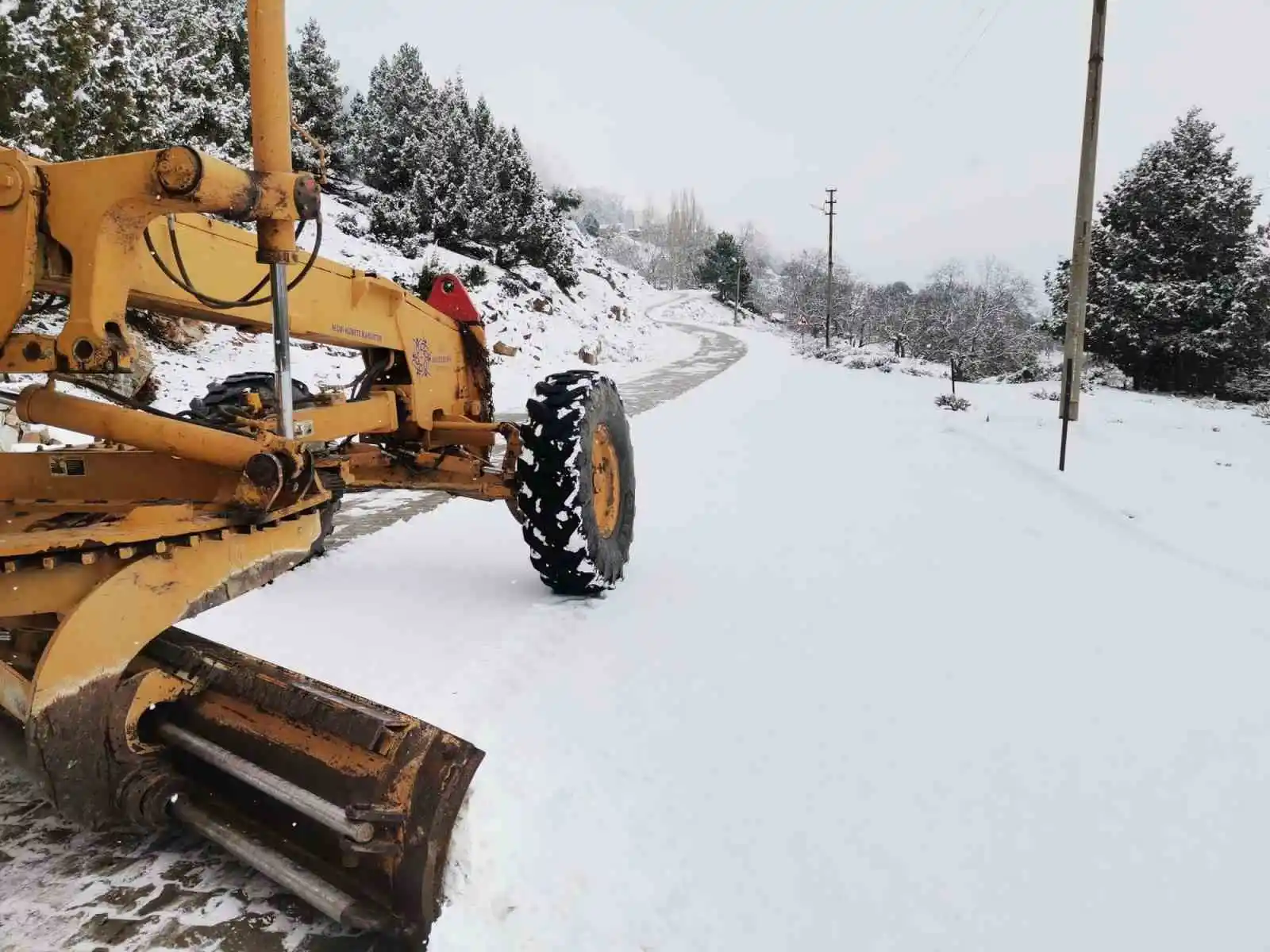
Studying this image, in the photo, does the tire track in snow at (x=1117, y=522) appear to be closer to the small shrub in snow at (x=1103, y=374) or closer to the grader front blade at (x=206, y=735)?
the grader front blade at (x=206, y=735)

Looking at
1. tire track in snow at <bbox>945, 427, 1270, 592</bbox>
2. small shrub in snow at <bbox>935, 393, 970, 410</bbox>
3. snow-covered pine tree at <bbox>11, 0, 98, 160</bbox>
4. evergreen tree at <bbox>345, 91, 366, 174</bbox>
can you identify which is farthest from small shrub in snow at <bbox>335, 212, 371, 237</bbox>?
tire track in snow at <bbox>945, 427, 1270, 592</bbox>

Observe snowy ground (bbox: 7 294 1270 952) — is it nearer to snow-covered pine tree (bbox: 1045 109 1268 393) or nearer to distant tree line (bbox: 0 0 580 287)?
distant tree line (bbox: 0 0 580 287)

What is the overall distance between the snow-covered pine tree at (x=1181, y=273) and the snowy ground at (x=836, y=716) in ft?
55.4

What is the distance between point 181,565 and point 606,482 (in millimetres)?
2820

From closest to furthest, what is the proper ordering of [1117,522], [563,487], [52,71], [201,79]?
[563,487] → [1117,522] → [52,71] → [201,79]

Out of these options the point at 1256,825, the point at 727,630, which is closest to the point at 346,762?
the point at 727,630

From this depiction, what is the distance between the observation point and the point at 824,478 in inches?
317

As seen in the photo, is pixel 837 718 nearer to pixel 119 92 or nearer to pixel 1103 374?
pixel 119 92

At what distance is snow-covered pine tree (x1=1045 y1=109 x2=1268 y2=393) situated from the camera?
20047mm

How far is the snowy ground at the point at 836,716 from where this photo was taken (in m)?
2.18

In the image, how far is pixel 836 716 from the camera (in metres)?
3.16

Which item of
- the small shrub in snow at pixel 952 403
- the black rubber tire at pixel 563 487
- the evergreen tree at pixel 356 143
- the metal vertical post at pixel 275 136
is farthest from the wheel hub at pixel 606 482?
the evergreen tree at pixel 356 143

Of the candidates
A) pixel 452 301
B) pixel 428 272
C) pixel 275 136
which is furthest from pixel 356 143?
pixel 275 136

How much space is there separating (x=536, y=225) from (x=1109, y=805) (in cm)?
2858
